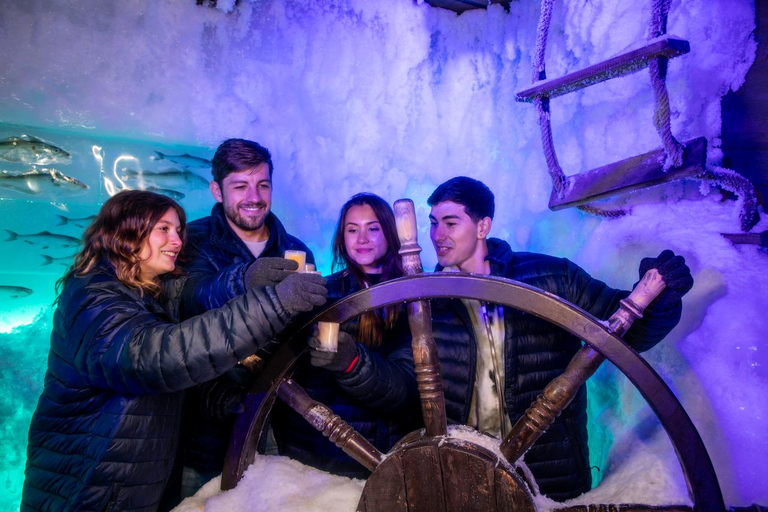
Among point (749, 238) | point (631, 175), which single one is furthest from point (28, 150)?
point (749, 238)

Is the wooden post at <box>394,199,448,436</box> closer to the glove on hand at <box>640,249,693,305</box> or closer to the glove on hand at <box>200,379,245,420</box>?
the glove on hand at <box>640,249,693,305</box>

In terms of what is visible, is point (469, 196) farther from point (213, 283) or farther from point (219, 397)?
point (219, 397)

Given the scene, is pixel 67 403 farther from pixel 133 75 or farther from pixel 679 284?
pixel 133 75

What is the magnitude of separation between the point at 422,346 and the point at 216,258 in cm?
119

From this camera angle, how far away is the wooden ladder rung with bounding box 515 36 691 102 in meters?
1.71

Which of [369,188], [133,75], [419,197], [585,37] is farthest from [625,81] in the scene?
[133,75]

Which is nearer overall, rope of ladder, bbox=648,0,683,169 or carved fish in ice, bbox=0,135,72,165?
rope of ladder, bbox=648,0,683,169

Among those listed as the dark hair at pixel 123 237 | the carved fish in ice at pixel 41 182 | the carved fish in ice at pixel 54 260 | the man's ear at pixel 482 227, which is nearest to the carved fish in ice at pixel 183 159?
the carved fish in ice at pixel 41 182

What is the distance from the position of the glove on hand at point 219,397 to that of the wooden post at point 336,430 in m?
0.43

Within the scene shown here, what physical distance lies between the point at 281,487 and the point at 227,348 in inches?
18.7

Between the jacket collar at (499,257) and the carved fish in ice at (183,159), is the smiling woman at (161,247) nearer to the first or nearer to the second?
the jacket collar at (499,257)

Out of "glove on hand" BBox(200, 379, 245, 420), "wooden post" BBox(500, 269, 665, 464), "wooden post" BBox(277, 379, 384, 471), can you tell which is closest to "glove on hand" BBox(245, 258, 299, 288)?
"wooden post" BBox(277, 379, 384, 471)

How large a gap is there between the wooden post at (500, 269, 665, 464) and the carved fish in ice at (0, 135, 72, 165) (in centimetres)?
584

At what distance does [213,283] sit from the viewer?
1619 mm
